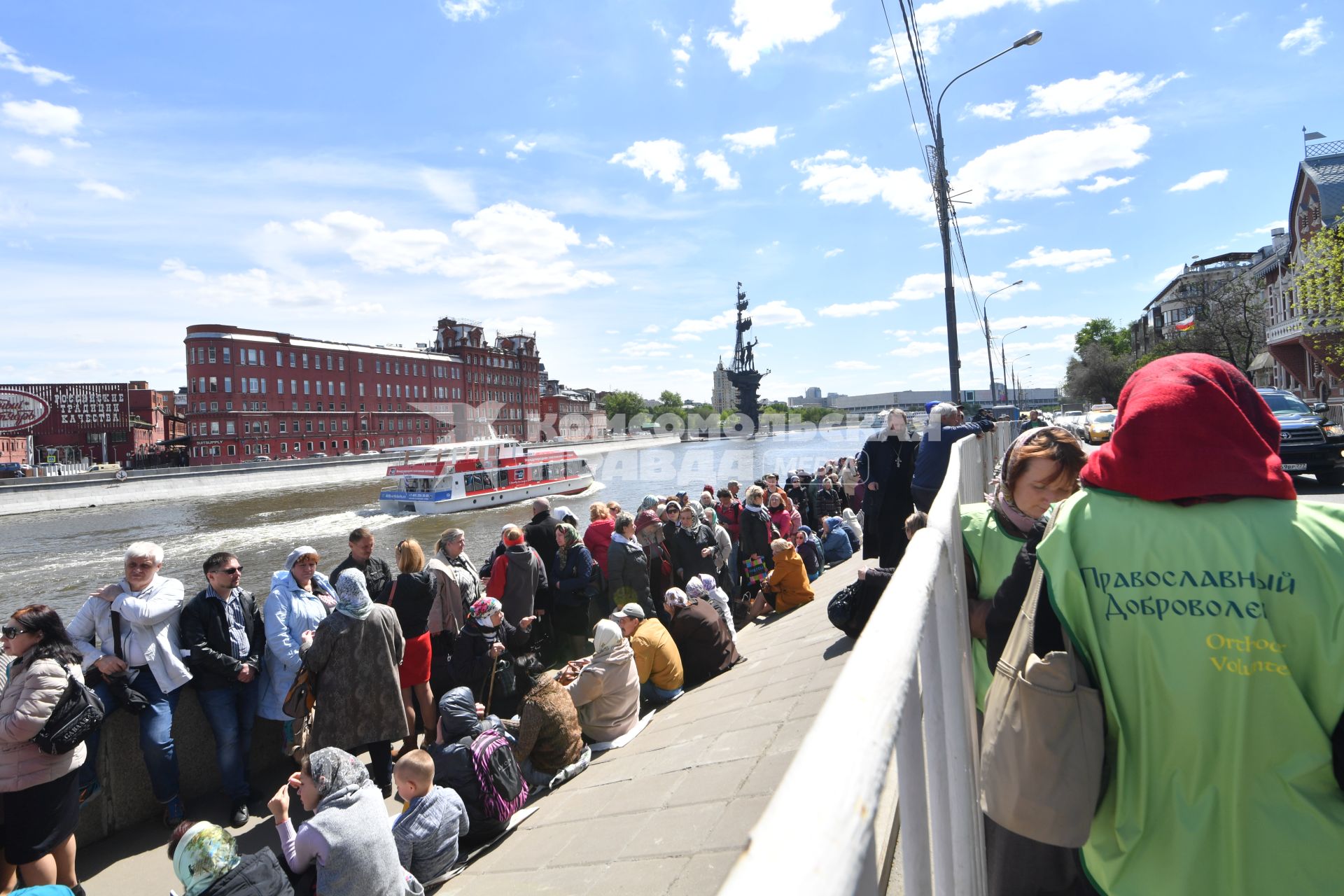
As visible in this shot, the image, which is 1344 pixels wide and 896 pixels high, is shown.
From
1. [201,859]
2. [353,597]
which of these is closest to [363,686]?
[353,597]

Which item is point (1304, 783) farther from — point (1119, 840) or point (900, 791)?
point (900, 791)

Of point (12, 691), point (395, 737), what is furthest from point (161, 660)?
point (395, 737)

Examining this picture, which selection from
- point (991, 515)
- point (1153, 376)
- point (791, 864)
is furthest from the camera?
point (991, 515)

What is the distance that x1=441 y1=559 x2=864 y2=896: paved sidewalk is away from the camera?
3.41m

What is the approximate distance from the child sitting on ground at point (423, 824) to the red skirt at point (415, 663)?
1.85 m

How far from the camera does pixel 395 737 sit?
5.14 metres

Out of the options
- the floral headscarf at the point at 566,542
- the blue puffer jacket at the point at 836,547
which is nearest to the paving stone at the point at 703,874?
the floral headscarf at the point at 566,542

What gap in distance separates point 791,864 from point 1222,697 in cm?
118

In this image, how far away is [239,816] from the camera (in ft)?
16.5

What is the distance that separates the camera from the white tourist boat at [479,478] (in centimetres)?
3647

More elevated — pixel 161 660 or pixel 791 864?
pixel 791 864

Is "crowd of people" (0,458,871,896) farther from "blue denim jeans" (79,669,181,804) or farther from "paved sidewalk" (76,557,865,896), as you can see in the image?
"paved sidewalk" (76,557,865,896)

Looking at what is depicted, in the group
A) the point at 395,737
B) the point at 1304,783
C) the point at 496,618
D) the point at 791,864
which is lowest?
the point at 395,737

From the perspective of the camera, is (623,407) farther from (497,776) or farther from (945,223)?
(497,776)
